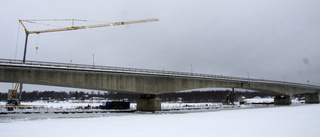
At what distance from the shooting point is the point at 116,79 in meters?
43.8

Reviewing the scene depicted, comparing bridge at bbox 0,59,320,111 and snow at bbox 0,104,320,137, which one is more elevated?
bridge at bbox 0,59,320,111

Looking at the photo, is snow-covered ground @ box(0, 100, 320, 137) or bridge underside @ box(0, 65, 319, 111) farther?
bridge underside @ box(0, 65, 319, 111)

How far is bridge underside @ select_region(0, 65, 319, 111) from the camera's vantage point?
35.5 metres

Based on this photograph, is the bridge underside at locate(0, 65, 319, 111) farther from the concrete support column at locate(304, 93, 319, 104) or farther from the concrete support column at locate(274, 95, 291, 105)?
the concrete support column at locate(304, 93, 319, 104)

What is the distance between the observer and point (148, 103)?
48938mm

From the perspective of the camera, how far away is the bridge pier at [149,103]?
157 feet

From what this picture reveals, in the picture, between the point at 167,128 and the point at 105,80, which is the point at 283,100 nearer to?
the point at 105,80

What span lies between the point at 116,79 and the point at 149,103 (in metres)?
9.66

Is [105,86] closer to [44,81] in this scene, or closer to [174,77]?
[44,81]

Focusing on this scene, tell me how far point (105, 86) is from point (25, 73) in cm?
1324

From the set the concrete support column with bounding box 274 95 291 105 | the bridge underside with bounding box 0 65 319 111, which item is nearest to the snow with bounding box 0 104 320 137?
the bridge underside with bounding box 0 65 319 111

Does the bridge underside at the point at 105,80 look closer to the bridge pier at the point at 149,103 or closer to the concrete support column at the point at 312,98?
the bridge pier at the point at 149,103

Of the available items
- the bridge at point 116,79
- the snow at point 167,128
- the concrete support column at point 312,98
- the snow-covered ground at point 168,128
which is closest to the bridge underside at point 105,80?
the bridge at point 116,79

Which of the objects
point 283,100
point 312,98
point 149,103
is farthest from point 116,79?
point 312,98
